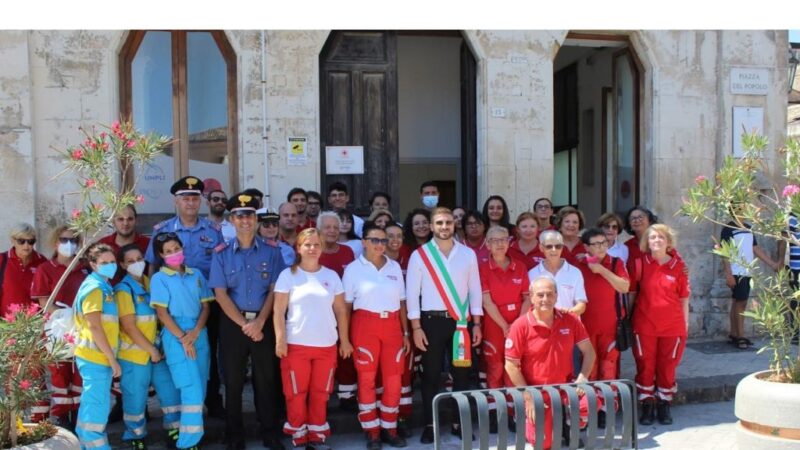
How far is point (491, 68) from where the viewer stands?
864 cm

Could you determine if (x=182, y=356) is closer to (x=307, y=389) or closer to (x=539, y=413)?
(x=307, y=389)

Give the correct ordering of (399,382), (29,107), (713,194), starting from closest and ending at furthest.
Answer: (713,194) → (399,382) → (29,107)

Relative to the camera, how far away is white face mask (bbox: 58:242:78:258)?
5.53 meters

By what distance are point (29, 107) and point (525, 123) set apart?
550 centimetres

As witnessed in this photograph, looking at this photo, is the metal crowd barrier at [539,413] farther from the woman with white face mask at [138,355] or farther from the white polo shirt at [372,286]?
the woman with white face mask at [138,355]

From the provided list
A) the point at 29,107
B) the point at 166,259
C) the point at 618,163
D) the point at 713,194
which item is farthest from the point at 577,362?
the point at 29,107

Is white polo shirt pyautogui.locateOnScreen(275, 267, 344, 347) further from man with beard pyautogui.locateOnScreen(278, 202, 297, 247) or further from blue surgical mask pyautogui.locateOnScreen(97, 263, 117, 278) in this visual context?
blue surgical mask pyautogui.locateOnScreen(97, 263, 117, 278)

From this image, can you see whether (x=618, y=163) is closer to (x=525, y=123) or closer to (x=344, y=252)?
A: (x=525, y=123)

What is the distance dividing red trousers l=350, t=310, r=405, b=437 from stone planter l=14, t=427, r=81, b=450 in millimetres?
2131

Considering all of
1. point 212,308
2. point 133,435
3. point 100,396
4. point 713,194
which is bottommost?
point 133,435

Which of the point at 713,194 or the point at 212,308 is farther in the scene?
the point at 212,308

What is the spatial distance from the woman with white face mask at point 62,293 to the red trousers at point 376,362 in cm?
220

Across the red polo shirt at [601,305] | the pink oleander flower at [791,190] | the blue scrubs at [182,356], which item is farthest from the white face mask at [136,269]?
the pink oleander flower at [791,190]

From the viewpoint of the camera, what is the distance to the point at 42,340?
413cm
